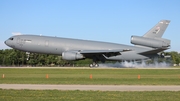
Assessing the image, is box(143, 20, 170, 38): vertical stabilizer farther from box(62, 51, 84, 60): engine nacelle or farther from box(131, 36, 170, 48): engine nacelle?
box(62, 51, 84, 60): engine nacelle

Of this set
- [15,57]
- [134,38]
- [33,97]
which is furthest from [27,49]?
[15,57]

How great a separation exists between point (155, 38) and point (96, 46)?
33.8 feet

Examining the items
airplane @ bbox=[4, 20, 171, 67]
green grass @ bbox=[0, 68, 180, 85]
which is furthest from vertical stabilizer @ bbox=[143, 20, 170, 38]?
green grass @ bbox=[0, 68, 180, 85]

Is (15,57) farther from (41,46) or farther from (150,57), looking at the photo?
(150,57)

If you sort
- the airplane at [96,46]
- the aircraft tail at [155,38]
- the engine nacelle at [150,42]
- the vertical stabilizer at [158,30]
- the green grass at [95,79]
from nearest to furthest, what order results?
the green grass at [95,79] < the airplane at [96,46] < the engine nacelle at [150,42] < the aircraft tail at [155,38] < the vertical stabilizer at [158,30]

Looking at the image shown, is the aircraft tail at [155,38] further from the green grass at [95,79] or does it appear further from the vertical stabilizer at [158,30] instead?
the green grass at [95,79]

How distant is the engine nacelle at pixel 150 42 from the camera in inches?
2043

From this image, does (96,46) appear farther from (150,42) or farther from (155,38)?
(155,38)

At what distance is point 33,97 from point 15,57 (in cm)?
9053

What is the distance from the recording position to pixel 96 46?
2095 inches

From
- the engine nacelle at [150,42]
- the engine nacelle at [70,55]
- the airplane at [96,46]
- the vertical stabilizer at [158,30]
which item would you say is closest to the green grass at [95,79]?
the engine nacelle at [70,55]

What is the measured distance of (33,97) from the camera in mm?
15766

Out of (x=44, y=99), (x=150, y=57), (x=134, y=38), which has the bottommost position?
(x=44, y=99)

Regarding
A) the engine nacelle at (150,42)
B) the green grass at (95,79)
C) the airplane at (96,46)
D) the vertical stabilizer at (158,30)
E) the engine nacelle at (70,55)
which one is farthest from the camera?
the vertical stabilizer at (158,30)
